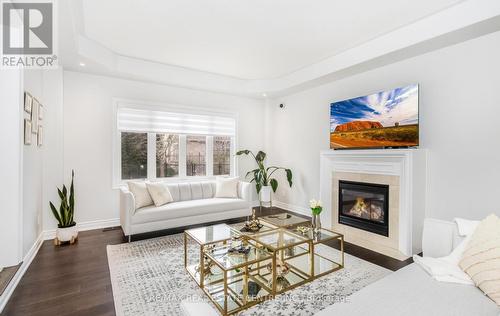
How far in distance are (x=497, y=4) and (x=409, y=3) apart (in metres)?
0.74

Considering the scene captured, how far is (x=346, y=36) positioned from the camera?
3305 millimetres

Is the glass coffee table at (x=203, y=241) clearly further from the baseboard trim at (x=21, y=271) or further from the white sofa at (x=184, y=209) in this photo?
the baseboard trim at (x=21, y=271)

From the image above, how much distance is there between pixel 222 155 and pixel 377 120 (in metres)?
3.08

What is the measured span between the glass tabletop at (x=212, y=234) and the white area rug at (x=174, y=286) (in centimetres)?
37

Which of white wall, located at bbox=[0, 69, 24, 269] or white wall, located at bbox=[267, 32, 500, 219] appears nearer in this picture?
white wall, located at bbox=[0, 69, 24, 269]

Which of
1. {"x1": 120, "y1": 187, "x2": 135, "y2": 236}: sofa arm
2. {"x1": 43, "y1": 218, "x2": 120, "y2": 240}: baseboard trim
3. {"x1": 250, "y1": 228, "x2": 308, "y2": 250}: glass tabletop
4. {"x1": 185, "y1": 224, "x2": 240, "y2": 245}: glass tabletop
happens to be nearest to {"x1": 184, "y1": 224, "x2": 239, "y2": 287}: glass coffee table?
{"x1": 185, "y1": 224, "x2": 240, "y2": 245}: glass tabletop

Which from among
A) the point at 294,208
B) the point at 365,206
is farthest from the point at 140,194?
the point at 365,206

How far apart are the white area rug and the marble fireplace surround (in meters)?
0.61

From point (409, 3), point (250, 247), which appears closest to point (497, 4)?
point (409, 3)

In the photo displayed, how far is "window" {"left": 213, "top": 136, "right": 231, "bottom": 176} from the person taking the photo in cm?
534

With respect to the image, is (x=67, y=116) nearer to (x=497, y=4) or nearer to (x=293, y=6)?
(x=293, y=6)

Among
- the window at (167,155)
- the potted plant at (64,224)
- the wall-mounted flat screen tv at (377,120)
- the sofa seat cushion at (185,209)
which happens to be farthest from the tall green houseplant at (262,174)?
the potted plant at (64,224)

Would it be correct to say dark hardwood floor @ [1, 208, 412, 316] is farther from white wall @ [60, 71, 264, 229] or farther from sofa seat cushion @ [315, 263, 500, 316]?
sofa seat cushion @ [315, 263, 500, 316]

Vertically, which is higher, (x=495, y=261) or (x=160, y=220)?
(x=495, y=261)
